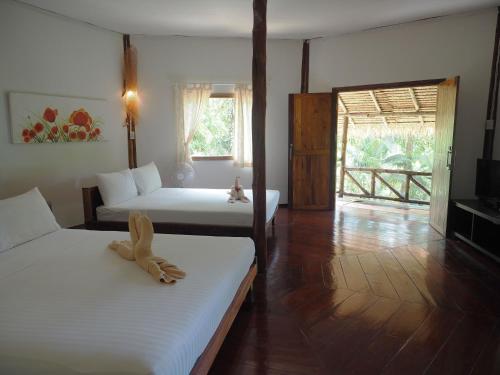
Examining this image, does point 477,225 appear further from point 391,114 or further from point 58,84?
point 58,84

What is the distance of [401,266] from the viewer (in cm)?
332

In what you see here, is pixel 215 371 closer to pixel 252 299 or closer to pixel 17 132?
pixel 252 299

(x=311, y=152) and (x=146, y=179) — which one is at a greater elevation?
(x=311, y=152)

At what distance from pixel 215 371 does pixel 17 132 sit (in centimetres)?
342

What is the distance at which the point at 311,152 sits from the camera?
5.64 meters

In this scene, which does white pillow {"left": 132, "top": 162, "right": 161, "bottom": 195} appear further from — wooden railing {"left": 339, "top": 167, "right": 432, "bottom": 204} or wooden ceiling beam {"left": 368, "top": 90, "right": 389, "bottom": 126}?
wooden ceiling beam {"left": 368, "top": 90, "right": 389, "bottom": 126}

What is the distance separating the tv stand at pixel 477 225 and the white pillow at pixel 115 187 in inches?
151

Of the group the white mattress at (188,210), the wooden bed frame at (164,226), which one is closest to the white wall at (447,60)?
the white mattress at (188,210)

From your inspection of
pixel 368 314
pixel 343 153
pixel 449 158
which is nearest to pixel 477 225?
pixel 449 158

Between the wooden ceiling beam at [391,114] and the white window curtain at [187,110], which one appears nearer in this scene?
the white window curtain at [187,110]

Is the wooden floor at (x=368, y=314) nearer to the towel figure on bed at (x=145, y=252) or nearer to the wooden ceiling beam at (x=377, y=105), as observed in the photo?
the towel figure on bed at (x=145, y=252)

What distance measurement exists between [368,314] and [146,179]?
3.24 meters

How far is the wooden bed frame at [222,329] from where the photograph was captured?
1.55 m

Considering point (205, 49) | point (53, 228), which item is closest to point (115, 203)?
point (53, 228)
